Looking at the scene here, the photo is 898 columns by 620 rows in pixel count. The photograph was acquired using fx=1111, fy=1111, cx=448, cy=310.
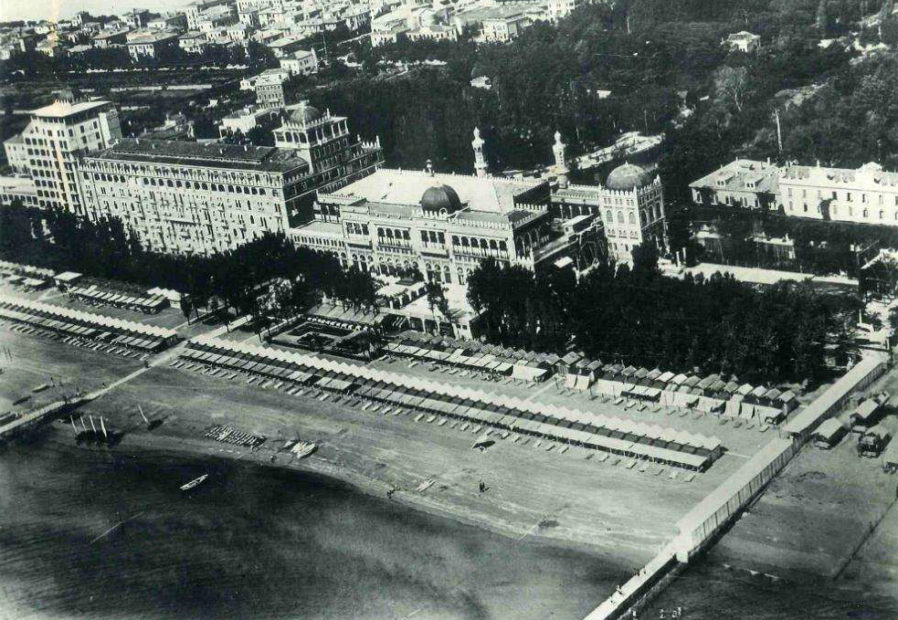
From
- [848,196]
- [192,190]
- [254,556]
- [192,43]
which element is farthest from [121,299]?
[192,43]

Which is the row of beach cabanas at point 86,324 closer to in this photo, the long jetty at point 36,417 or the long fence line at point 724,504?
the long jetty at point 36,417

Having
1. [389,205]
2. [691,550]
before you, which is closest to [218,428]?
[389,205]

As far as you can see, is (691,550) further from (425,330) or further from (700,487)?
(425,330)

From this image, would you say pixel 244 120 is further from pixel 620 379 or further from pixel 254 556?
pixel 254 556

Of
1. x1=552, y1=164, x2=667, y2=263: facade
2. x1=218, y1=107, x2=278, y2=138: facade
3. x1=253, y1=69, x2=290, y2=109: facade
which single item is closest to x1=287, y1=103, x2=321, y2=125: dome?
x1=552, y1=164, x2=667, y2=263: facade

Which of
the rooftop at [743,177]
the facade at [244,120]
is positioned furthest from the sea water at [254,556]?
the facade at [244,120]
